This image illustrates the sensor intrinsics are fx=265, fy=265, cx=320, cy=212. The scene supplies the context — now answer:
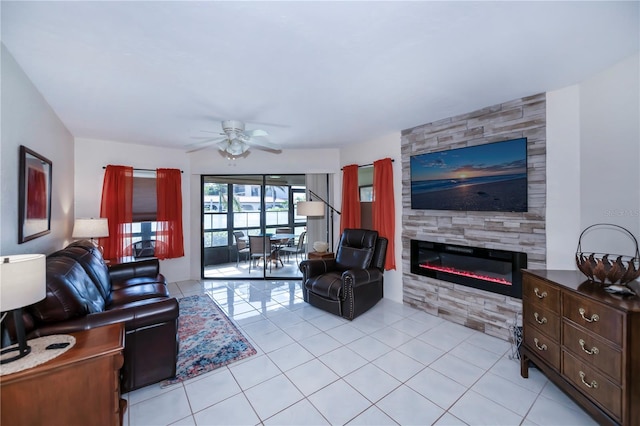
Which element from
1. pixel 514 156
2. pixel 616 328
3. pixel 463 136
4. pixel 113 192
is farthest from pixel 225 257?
pixel 616 328

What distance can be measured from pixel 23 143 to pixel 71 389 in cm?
202

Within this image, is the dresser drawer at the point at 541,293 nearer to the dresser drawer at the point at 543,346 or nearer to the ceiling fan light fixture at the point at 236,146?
the dresser drawer at the point at 543,346

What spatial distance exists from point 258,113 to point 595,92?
3.22 meters

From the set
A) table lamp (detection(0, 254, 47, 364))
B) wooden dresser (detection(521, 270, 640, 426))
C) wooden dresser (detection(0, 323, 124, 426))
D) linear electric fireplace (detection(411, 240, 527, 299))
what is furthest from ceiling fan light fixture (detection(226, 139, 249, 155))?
wooden dresser (detection(521, 270, 640, 426))

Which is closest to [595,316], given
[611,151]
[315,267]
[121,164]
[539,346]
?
[539,346]

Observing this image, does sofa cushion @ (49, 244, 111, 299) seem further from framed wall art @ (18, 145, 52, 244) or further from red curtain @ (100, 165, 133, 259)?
red curtain @ (100, 165, 133, 259)

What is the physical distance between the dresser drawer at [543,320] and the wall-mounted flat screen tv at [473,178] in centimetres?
106

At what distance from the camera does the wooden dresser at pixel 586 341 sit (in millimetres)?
1492

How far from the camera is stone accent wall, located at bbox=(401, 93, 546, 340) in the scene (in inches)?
106

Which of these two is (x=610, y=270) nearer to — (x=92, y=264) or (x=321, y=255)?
(x=321, y=255)

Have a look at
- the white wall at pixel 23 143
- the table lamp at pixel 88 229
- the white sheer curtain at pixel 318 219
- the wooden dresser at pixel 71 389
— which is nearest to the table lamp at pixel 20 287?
the wooden dresser at pixel 71 389

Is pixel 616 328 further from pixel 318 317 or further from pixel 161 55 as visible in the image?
pixel 161 55

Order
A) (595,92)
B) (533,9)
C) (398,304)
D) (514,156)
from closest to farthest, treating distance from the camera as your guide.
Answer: (533,9) → (595,92) → (514,156) → (398,304)

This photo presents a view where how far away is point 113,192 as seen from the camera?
169 inches
